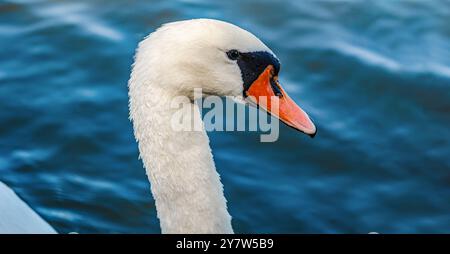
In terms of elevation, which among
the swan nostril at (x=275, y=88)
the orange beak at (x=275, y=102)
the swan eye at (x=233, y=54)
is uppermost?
the swan eye at (x=233, y=54)

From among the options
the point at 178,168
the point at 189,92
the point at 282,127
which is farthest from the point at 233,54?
the point at 282,127

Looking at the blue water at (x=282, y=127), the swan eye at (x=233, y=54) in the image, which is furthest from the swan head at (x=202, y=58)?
the blue water at (x=282, y=127)

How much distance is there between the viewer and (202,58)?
3443mm

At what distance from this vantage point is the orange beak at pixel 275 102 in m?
3.62

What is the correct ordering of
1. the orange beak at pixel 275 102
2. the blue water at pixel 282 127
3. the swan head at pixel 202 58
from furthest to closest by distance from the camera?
the blue water at pixel 282 127 < the orange beak at pixel 275 102 < the swan head at pixel 202 58

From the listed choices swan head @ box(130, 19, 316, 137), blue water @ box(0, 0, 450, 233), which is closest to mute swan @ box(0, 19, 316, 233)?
swan head @ box(130, 19, 316, 137)

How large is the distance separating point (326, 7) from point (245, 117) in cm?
191

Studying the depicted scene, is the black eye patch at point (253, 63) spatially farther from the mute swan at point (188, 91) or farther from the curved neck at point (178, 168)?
the curved neck at point (178, 168)

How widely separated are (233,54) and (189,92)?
222 millimetres

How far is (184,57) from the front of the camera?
3.40 metres

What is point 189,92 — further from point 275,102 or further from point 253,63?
point 275,102

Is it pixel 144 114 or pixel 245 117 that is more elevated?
pixel 245 117
